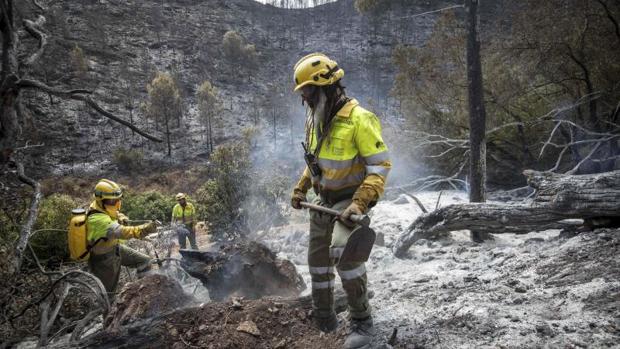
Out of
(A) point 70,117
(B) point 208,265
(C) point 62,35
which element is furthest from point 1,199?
(C) point 62,35

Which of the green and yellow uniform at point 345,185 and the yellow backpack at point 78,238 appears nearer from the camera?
the green and yellow uniform at point 345,185

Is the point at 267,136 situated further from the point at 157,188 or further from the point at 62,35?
the point at 62,35

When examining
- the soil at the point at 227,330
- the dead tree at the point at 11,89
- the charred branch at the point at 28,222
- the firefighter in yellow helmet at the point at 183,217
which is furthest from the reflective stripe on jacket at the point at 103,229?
the firefighter in yellow helmet at the point at 183,217

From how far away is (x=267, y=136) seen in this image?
109 ft

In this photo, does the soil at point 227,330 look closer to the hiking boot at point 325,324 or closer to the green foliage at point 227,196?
the hiking boot at point 325,324

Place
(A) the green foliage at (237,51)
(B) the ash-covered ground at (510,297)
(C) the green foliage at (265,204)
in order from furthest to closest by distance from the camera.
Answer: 1. (A) the green foliage at (237,51)
2. (C) the green foliage at (265,204)
3. (B) the ash-covered ground at (510,297)

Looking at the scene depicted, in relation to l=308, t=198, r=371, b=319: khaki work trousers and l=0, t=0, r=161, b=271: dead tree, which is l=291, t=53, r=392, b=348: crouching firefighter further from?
l=0, t=0, r=161, b=271: dead tree

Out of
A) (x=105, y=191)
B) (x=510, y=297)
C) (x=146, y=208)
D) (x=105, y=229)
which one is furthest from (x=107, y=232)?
(x=146, y=208)

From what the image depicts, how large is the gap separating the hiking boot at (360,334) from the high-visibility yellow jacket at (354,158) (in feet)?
2.99

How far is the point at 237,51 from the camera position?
41812mm

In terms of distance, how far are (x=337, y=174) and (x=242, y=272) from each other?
7.73ft

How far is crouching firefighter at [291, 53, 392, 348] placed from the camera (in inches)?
99.6

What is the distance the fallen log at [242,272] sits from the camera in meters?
4.45

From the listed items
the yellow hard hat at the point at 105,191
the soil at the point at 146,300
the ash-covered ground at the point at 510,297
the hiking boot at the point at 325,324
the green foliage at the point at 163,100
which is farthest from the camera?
the green foliage at the point at 163,100
